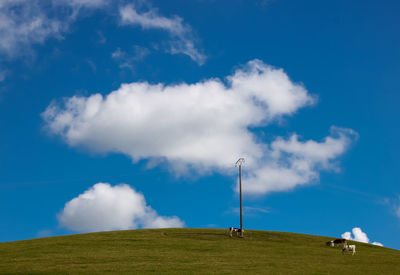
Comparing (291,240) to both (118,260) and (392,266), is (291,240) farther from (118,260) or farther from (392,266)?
(118,260)

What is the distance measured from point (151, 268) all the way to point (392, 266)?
25281mm

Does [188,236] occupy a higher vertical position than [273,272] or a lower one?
higher

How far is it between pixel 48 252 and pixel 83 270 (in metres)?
12.5

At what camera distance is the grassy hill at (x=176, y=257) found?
36594mm

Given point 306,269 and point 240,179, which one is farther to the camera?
point 240,179

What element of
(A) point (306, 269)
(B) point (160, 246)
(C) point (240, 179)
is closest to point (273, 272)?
(A) point (306, 269)

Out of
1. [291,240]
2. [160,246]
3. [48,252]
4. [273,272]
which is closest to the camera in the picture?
[273,272]

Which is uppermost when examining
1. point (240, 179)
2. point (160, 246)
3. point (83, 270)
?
point (240, 179)

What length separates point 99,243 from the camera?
2035 inches

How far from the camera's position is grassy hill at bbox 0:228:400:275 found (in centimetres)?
3659

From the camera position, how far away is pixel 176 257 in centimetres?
4166

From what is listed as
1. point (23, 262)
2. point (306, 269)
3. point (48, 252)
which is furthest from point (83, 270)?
point (306, 269)

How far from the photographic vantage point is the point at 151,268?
36250 millimetres

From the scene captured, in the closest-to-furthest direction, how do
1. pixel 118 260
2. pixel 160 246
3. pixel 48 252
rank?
pixel 118 260 < pixel 48 252 < pixel 160 246
